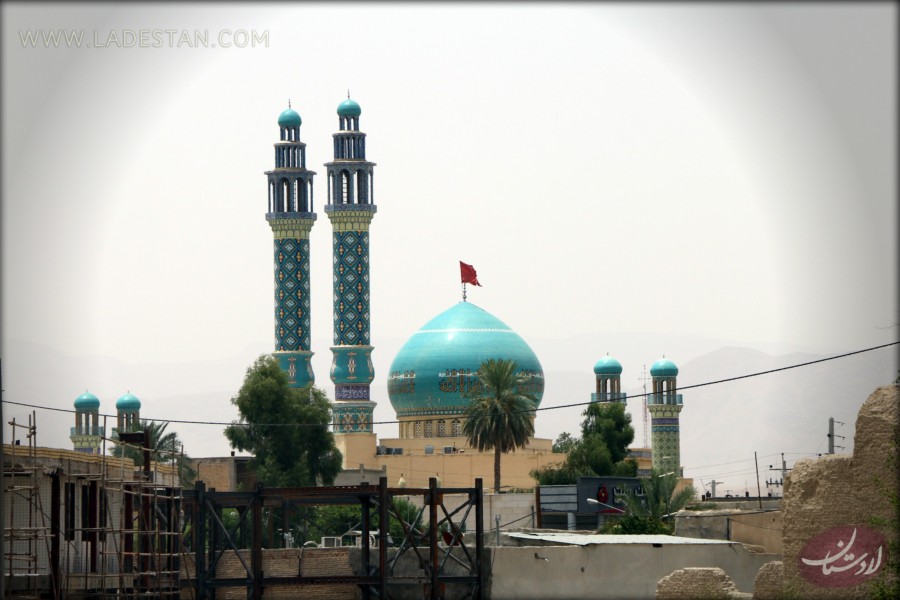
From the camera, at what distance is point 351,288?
71.3 metres

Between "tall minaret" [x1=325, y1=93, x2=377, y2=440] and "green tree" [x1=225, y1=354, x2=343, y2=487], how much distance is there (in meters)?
8.64

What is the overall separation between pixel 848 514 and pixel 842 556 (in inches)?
19.8

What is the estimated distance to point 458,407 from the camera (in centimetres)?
7462

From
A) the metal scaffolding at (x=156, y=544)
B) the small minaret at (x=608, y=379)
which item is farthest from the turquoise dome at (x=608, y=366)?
the metal scaffolding at (x=156, y=544)

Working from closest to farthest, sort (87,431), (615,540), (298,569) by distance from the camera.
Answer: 1. (298,569)
2. (615,540)
3. (87,431)

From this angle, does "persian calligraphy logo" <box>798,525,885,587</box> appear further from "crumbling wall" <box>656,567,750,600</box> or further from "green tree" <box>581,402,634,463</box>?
"green tree" <box>581,402,634,463</box>

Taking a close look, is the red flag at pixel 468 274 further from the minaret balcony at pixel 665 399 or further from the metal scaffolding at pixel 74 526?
the metal scaffolding at pixel 74 526

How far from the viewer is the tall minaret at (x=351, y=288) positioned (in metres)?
71.1

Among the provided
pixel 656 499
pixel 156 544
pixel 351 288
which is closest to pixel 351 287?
pixel 351 288

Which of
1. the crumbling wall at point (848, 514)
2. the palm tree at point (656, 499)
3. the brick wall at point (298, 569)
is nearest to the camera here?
the crumbling wall at point (848, 514)

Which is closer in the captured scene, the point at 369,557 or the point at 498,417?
the point at 369,557

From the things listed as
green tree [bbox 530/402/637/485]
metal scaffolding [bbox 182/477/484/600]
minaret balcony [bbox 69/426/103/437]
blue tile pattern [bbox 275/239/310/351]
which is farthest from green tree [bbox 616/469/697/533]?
minaret balcony [bbox 69/426/103/437]

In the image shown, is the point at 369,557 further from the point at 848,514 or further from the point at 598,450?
the point at 598,450

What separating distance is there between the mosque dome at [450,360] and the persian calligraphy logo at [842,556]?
51850mm
